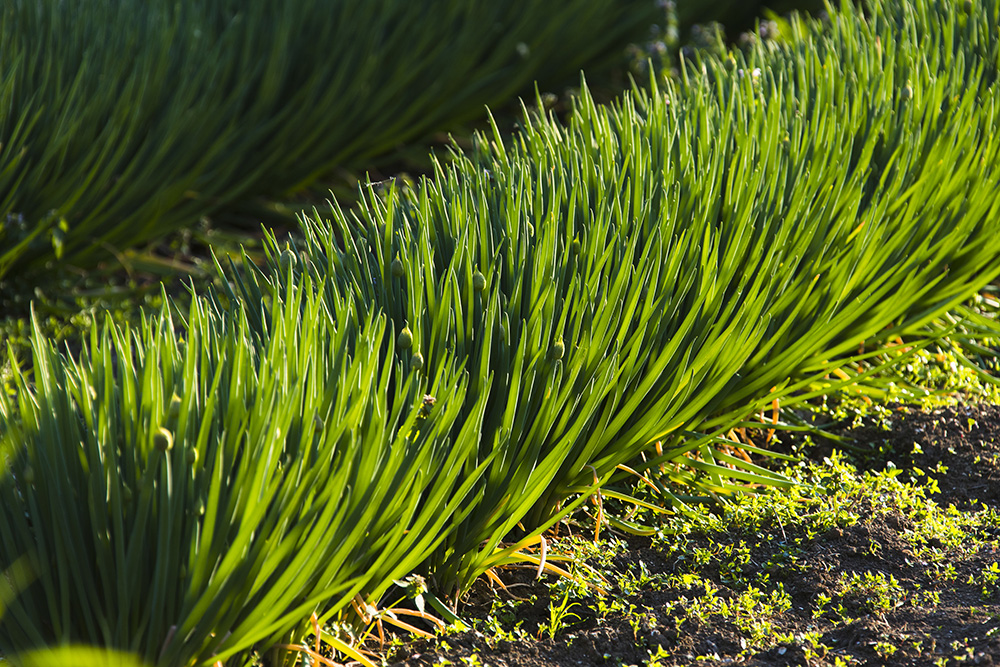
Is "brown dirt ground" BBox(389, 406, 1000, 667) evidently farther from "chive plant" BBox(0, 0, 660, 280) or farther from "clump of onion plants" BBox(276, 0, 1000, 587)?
"chive plant" BBox(0, 0, 660, 280)

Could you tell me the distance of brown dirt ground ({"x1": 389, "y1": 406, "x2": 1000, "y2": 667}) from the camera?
167cm

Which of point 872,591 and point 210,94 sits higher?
point 210,94

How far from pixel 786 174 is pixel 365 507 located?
4.48 feet

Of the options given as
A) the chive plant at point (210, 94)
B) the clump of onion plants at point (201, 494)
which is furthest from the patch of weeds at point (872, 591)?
the chive plant at point (210, 94)

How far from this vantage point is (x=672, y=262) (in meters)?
1.95

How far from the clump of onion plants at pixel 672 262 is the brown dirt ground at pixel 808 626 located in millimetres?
156

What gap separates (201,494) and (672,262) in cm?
106

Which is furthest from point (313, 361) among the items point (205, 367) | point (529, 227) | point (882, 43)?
point (882, 43)

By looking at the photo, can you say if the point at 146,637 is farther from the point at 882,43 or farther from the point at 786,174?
the point at 882,43

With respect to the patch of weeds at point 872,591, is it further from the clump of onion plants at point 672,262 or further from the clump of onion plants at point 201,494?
the clump of onion plants at point 201,494

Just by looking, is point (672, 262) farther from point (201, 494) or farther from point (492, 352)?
point (201, 494)

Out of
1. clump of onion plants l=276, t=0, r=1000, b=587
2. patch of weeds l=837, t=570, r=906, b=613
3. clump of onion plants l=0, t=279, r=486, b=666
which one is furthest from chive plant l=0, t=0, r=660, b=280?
patch of weeds l=837, t=570, r=906, b=613

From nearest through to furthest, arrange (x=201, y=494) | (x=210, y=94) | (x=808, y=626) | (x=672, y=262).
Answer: (x=201, y=494) < (x=808, y=626) < (x=672, y=262) < (x=210, y=94)

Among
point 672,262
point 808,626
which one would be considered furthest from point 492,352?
point 808,626
